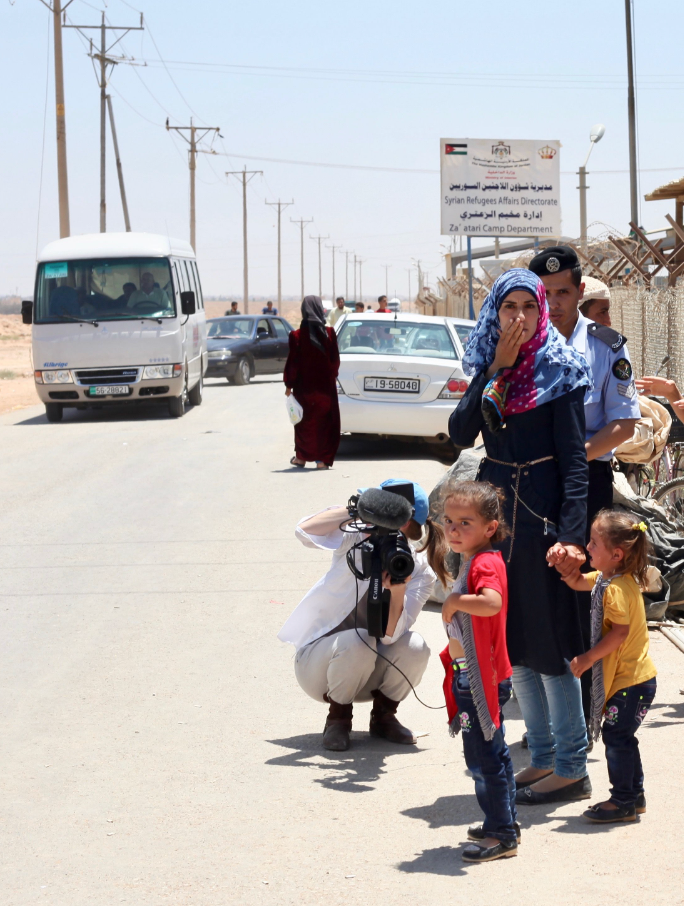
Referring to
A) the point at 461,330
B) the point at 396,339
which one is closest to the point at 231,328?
the point at 461,330

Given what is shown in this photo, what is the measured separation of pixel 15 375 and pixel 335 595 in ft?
109

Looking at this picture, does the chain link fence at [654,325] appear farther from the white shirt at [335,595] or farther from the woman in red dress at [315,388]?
the white shirt at [335,595]

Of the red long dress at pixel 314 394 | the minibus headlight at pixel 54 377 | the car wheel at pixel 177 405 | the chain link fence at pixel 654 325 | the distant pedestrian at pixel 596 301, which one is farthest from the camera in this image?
the car wheel at pixel 177 405

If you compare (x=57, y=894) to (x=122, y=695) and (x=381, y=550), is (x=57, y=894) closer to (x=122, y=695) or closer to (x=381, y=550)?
(x=381, y=550)

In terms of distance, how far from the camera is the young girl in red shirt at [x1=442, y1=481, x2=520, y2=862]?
3.32 meters

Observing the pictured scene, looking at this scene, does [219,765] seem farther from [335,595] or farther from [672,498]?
[672,498]

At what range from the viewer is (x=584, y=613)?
3891mm

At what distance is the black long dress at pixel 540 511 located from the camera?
368 cm

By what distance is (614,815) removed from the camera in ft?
11.6

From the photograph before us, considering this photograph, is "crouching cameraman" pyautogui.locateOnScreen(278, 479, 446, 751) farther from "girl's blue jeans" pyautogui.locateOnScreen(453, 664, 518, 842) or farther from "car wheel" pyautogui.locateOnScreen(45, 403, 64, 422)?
"car wheel" pyautogui.locateOnScreen(45, 403, 64, 422)

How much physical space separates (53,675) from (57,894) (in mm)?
2351

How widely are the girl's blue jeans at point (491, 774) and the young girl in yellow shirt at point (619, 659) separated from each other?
38 cm

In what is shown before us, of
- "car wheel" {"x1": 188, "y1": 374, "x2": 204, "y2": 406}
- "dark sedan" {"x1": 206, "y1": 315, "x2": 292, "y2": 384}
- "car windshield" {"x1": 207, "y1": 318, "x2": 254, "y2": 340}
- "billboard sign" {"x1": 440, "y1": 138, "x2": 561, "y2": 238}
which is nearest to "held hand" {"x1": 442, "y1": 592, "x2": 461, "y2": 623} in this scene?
"car wheel" {"x1": 188, "y1": 374, "x2": 204, "y2": 406}

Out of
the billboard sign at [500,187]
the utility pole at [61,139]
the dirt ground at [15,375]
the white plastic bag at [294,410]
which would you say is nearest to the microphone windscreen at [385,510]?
the white plastic bag at [294,410]
